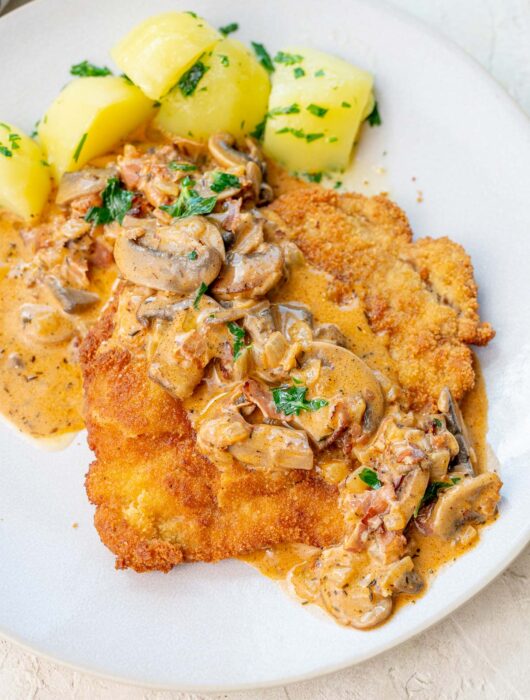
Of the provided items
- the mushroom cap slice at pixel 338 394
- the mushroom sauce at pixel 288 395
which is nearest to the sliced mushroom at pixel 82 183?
the mushroom sauce at pixel 288 395

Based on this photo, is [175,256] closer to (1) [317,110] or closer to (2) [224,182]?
(2) [224,182]

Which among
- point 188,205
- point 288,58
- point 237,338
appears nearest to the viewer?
point 237,338

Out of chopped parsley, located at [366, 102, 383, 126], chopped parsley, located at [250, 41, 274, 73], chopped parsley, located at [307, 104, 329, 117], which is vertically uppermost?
chopped parsley, located at [250, 41, 274, 73]

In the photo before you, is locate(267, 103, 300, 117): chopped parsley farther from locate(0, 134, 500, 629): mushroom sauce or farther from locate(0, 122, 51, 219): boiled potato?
locate(0, 122, 51, 219): boiled potato

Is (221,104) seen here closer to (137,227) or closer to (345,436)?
(137,227)

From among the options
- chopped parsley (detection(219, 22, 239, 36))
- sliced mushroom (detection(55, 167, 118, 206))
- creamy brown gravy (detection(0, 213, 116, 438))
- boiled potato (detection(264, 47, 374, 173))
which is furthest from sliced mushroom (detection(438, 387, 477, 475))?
chopped parsley (detection(219, 22, 239, 36))

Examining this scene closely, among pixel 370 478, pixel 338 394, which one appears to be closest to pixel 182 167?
pixel 338 394

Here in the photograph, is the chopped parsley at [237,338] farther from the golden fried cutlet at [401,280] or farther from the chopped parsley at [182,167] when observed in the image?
the chopped parsley at [182,167]

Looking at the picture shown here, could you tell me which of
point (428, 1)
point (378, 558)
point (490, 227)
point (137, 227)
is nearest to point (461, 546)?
point (378, 558)
